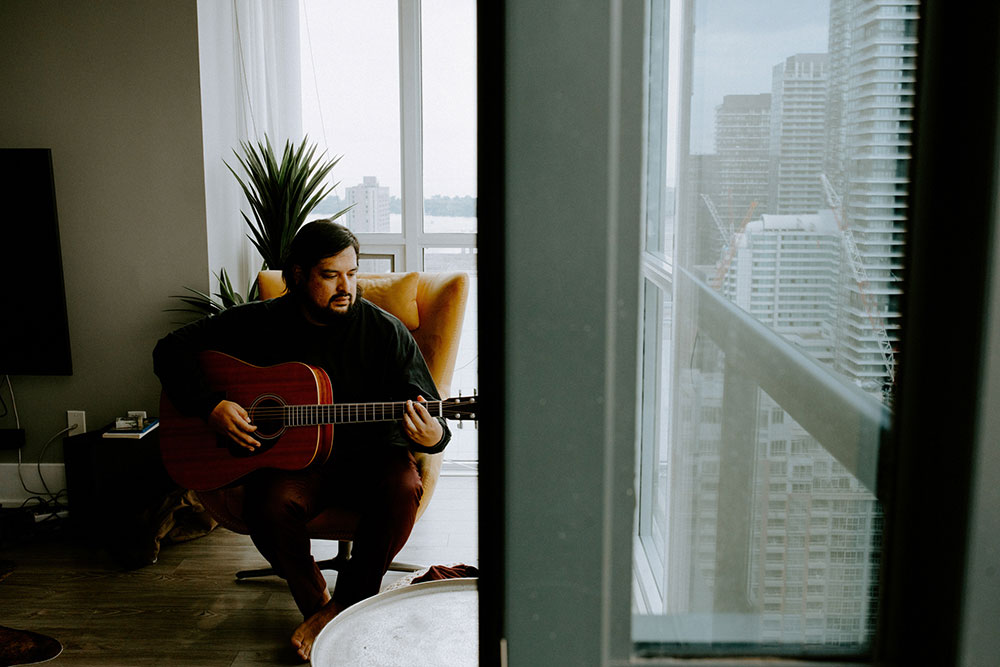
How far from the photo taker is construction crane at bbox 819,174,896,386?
0.32 m

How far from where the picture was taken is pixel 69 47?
3.01 metres

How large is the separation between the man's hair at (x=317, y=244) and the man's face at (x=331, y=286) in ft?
0.05

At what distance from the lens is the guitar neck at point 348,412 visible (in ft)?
7.20

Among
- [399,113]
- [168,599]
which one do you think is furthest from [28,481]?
[399,113]

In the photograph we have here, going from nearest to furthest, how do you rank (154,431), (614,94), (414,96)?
1. (614,94)
2. (154,431)
3. (414,96)

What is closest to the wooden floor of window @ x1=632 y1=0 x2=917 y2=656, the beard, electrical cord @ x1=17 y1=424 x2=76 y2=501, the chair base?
the chair base

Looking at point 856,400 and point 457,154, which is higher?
point 457,154

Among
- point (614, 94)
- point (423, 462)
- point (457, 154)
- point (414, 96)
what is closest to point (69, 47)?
point (414, 96)

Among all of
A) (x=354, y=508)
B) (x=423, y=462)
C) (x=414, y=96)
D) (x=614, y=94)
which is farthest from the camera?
(x=414, y=96)

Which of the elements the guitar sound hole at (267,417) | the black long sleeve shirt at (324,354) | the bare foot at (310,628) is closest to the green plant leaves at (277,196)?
the black long sleeve shirt at (324,354)

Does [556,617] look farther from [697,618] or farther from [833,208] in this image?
[833,208]

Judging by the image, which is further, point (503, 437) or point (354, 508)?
point (354, 508)

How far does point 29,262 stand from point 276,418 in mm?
1528

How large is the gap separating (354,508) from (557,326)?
2093 millimetres
